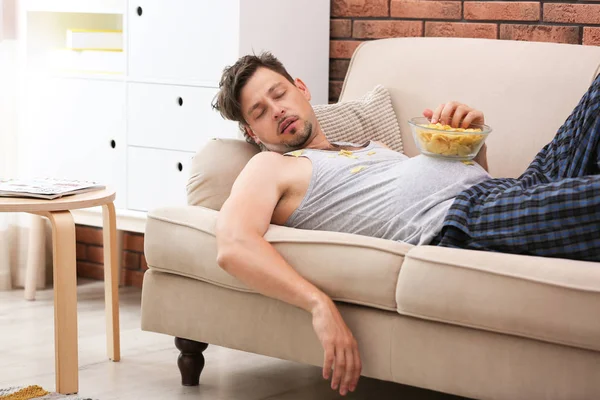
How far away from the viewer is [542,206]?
6.13ft

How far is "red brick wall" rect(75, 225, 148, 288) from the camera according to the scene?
3652 mm

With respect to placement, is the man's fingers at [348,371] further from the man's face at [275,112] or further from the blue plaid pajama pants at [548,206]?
the man's face at [275,112]

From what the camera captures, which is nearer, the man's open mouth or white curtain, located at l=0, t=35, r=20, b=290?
the man's open mouth

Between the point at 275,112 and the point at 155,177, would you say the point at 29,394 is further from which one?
the point at 155,177

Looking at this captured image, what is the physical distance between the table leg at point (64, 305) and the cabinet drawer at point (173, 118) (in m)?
0.80

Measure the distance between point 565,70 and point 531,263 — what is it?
0.91 m

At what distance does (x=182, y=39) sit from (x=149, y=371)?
113 centimetres

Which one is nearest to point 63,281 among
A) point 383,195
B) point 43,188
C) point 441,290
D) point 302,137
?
point 43,188

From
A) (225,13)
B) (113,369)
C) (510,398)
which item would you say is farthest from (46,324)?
(510,398)

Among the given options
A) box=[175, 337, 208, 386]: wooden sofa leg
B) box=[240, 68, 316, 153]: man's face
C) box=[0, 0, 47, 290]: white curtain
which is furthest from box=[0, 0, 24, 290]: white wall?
box=[240, 68, 316, 153]: man's face

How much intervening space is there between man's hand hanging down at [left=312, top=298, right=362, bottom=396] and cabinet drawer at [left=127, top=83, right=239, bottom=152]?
1.15m

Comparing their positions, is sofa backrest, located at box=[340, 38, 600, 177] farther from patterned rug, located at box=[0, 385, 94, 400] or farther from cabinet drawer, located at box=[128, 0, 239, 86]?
patterned rug, located at box=[0, 385, 94, 400]

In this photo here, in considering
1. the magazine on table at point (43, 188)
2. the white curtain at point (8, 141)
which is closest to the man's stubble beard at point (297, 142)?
the magazine on table at point (43, 188)

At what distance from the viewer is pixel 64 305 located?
226 cm
